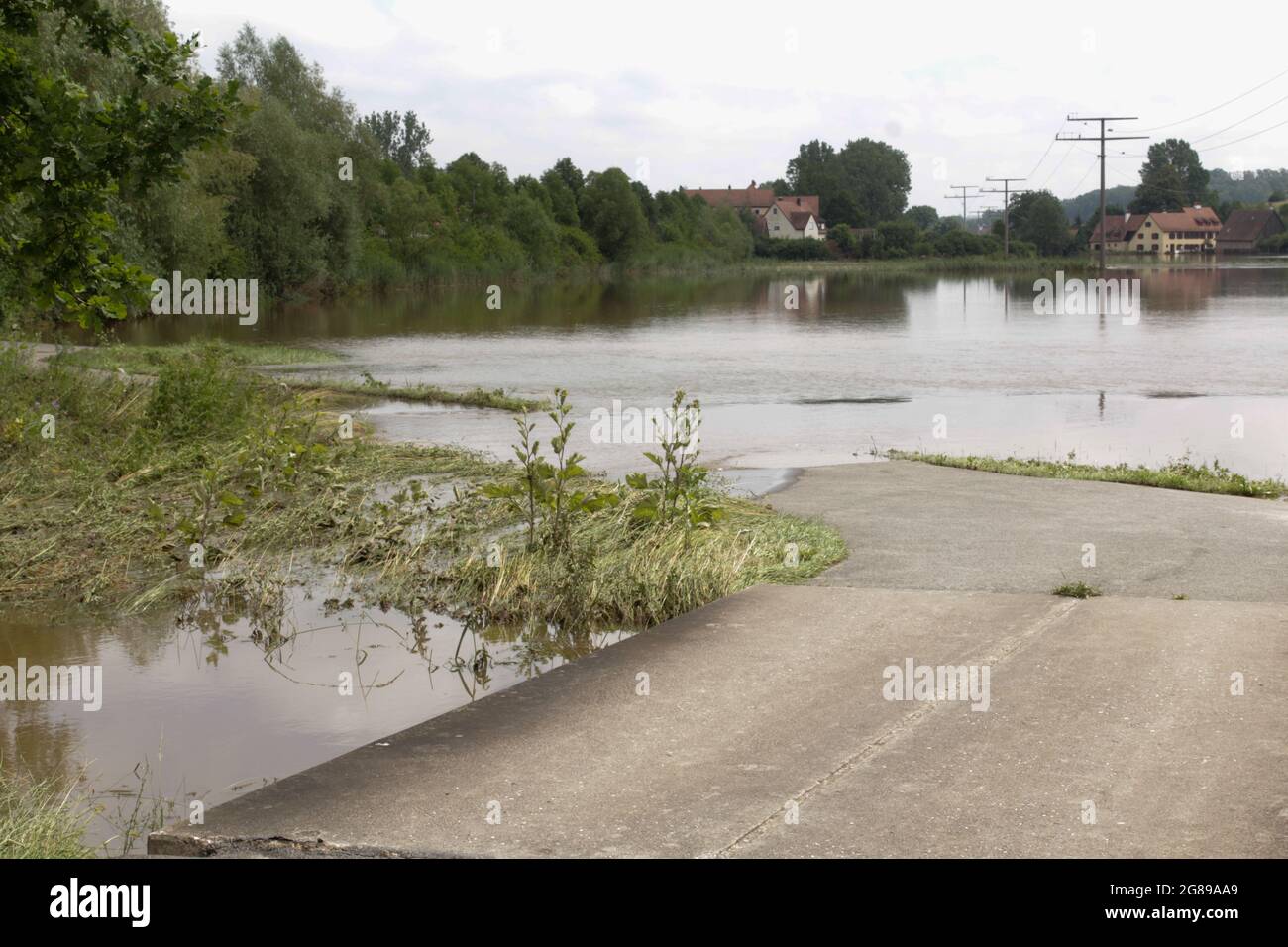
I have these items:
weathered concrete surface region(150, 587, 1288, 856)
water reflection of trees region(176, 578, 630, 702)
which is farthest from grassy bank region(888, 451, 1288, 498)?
water reflection of trees region(176, 578, 630, 702)

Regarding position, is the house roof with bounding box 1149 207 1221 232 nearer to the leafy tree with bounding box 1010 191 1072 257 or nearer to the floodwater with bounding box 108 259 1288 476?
the leafy tree with bounding box 1010 191 1072 257

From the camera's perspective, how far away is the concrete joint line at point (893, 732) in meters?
4.62

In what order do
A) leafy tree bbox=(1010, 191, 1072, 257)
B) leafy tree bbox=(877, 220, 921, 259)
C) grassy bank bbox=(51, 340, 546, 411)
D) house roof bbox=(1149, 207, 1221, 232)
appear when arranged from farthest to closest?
house roof bbox=(1149, 207, 1221, 232)
leafy tree bbox=(877, 220, 921, 259)
leafy tree bbox=(1010, 191, 1072, 257)
grassy bank bbox=(51, 340, 546, 411)

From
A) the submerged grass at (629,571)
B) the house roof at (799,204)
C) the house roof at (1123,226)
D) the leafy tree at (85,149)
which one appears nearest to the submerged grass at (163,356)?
the leafy tree at (85,149)

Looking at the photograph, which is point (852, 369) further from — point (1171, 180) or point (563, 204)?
point (1171, 180)

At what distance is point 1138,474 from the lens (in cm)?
1287

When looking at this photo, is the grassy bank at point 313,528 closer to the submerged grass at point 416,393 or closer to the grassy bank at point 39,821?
the grassy bank at point 39,821

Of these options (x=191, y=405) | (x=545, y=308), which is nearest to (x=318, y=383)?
(x=191, y=405)

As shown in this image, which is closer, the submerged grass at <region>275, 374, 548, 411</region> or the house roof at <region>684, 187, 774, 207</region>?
the submerged grass at <region>275, 374, 548, 411</region>

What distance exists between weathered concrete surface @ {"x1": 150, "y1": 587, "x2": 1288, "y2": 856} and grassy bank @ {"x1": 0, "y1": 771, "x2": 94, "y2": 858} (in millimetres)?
356

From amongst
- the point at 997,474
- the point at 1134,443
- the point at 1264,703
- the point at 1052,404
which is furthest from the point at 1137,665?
the point at 1052,404

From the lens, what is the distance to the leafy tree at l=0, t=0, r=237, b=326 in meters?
8.16

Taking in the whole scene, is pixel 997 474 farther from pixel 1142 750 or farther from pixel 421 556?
pixel 1142 750

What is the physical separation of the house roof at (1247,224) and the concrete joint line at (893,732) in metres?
178
